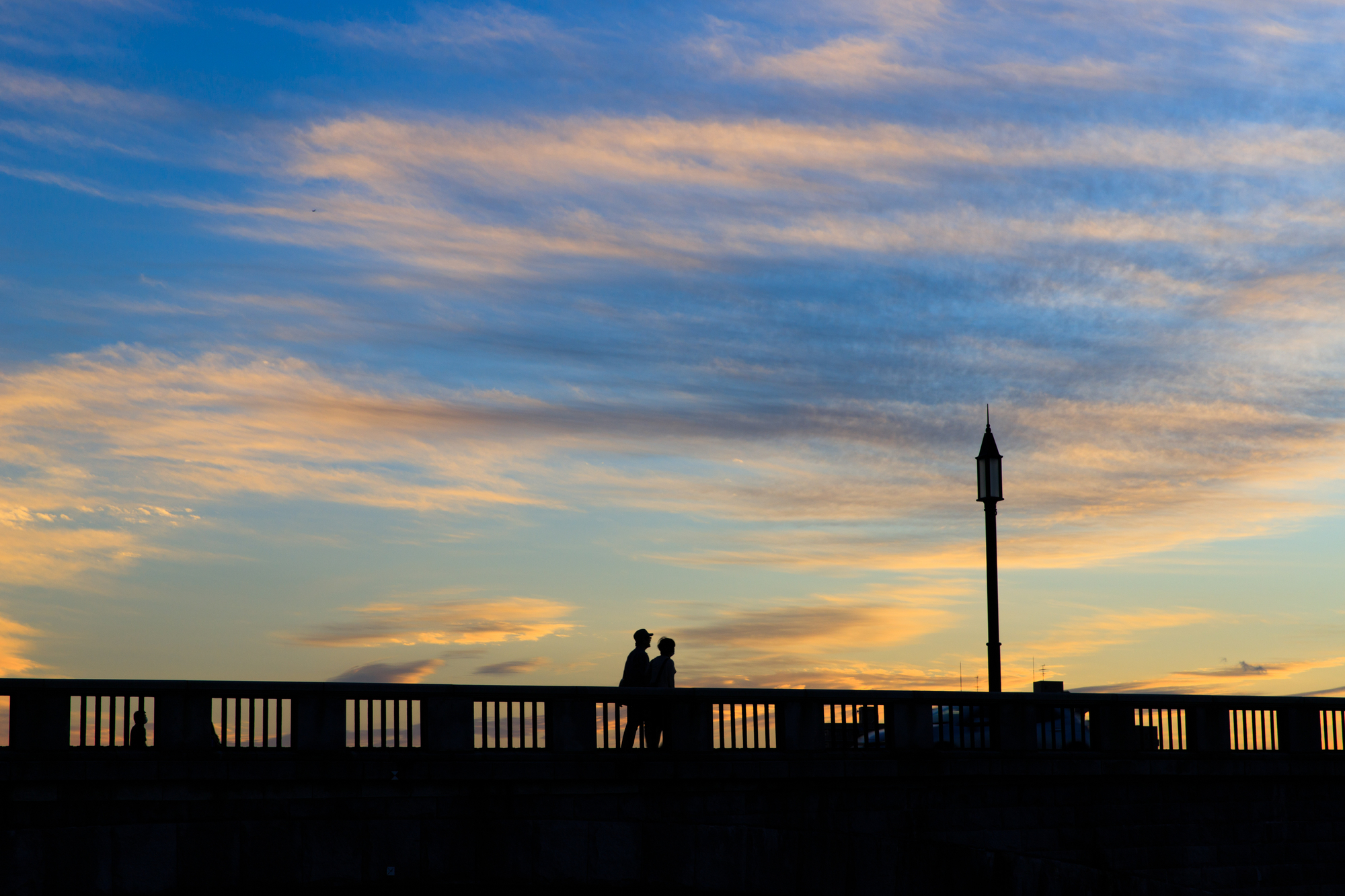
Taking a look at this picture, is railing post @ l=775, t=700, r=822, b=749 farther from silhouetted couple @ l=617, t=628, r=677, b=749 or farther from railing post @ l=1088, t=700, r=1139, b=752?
railing post @ l=1088, t=700, r=1139, b=752

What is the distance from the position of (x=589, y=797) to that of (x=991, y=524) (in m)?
8.81

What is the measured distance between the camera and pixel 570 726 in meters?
19.7

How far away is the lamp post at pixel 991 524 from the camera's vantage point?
24.5 meters

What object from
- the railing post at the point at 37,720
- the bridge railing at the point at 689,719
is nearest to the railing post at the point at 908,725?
the bridge railing at the point at 689,719

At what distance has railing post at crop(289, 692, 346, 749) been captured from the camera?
18.3 metres

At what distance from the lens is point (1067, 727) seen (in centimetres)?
2409

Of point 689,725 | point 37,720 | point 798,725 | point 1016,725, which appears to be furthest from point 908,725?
point 37,720

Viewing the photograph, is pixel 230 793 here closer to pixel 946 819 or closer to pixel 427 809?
pixel 427 809

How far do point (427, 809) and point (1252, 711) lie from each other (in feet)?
46.1

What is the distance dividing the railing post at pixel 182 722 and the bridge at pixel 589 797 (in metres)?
0.02

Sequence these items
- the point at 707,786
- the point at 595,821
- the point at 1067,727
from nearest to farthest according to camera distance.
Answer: the point at 595,821 < the point at 707,786 < the point at 1067,727

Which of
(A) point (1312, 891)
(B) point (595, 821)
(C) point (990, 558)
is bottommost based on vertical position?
(A) point (1312, 891)

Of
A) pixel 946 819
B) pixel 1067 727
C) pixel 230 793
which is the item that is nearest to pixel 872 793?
pixel 946 819

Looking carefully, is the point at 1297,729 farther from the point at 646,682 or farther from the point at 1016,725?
the point at 646,682
